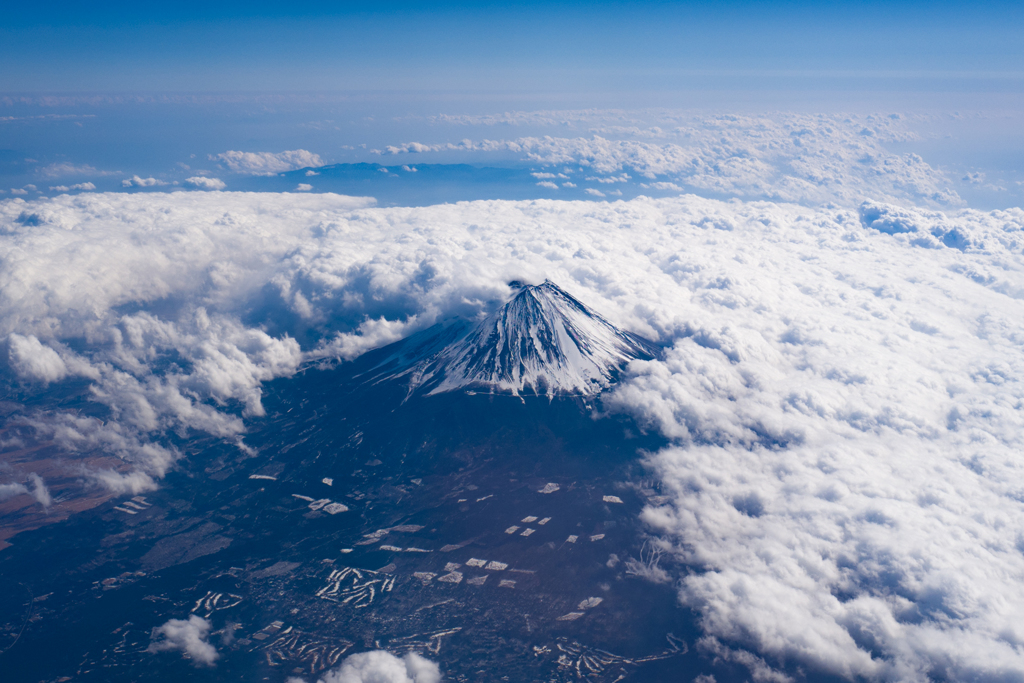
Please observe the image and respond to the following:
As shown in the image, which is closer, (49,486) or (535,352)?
(49,486)

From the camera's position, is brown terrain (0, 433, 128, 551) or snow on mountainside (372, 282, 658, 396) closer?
brown terrain (0, 433, 128, 551)

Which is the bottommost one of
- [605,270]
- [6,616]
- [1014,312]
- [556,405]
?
[6,616]

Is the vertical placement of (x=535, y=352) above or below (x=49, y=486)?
above

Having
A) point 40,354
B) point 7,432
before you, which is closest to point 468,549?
point 7,432

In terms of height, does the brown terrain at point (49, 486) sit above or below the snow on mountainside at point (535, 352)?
below

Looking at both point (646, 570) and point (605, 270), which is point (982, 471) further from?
point (605, 270)

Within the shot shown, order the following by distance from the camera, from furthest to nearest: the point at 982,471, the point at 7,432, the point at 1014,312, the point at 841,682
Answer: the point at 1014,312, the point at 7,432, the point at 982,471, the point at 841,682

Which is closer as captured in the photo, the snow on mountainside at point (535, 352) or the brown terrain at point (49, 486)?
the brown terrain at point (49, 486)

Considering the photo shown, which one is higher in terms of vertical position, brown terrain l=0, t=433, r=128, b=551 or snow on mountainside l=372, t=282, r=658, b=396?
snow on mountainside l=372, t=282, r=658, b=396
